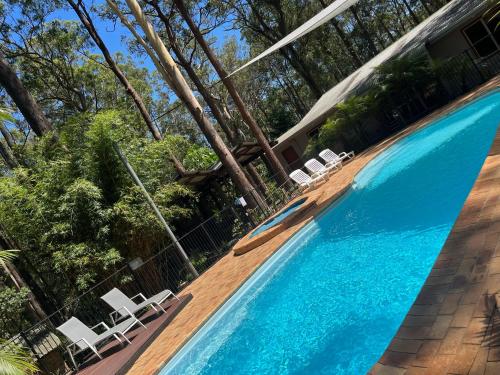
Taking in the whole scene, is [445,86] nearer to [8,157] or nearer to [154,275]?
[154,275]

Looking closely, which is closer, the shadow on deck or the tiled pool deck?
the tiled pool deck

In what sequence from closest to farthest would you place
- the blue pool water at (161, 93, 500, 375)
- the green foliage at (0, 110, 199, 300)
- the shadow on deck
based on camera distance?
the blue pool water at (161, 93, 500, 375) < the shadow on deck < the green foliage at (0, 110, 199, 300)

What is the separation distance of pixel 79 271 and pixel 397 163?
9499 millimetres

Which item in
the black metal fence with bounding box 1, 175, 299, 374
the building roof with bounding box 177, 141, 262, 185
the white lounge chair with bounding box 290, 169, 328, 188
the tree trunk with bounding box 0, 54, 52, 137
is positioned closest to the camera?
the black metal fence with bounding box 1, 175, 299, 374

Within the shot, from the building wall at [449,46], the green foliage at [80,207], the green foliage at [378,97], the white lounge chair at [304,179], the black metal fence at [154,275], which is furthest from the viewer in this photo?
the building wall at [449,46]

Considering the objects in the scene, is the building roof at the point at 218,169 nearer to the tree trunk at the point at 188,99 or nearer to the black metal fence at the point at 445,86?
the tree trunk at the point at 188,99

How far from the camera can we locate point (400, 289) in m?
5.25

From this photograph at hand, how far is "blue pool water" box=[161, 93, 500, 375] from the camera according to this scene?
5.04 metres

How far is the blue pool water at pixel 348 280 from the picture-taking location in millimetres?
5043

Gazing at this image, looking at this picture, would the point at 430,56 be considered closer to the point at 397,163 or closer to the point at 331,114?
the point at 331,114

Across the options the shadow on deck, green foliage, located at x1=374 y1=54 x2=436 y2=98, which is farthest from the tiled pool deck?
green foliage, located at x1=374 y1=54 x2=436 y2=98

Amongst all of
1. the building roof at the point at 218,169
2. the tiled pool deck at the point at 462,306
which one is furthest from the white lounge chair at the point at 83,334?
the building roof at the point at 218,169

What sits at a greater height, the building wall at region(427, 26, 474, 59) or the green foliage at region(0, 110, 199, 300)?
the green foliage at region(0, 110, 199, 300)

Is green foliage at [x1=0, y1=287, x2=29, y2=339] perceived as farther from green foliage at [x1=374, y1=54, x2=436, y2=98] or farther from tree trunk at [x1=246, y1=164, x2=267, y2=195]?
green foliage at [x1=374, y1=54, x2=436, y2=98]
